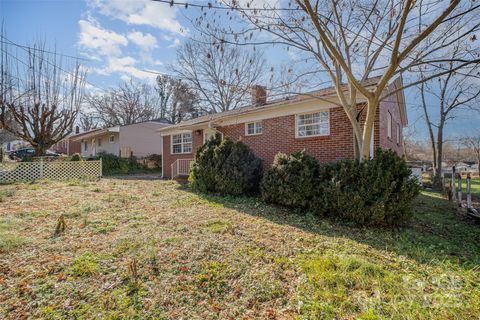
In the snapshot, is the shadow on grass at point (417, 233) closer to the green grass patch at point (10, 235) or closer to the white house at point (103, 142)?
the green grass patch at point (10, 235)

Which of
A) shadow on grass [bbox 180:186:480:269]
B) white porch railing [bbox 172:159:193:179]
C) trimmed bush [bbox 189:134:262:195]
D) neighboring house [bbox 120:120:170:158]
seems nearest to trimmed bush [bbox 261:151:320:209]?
shadow on grass [bbox 180:186:480:269]

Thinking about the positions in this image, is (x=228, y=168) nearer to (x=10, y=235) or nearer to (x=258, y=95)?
(x=258, y=95)

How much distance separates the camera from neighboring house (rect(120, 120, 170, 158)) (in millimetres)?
20953

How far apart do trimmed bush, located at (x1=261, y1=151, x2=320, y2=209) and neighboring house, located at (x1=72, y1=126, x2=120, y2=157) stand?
17.7 m

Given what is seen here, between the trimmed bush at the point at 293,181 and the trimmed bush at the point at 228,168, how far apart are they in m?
1.13

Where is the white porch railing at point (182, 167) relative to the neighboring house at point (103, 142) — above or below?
below

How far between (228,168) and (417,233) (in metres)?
5.46

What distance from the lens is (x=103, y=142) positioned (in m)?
24.0

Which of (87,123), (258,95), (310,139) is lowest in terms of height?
(310,139)

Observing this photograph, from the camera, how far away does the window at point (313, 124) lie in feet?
27.4

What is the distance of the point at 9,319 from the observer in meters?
2.49

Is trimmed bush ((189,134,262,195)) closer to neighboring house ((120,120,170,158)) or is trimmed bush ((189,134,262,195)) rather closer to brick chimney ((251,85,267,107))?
brick chimney ((251,85,267,107))

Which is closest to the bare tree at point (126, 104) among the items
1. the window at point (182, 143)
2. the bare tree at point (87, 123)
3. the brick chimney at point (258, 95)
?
the bare tree at point (87, 123)

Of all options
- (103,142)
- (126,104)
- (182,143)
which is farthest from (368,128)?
(126,104)
